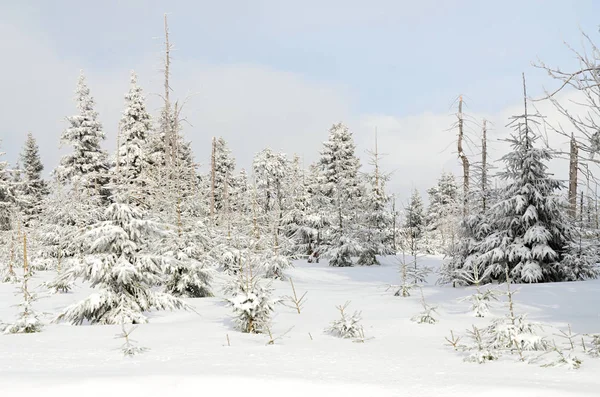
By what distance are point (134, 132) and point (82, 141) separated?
352cm

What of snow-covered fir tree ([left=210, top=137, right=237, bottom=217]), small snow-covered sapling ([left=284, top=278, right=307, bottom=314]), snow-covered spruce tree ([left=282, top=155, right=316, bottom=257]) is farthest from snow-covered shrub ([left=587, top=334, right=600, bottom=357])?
snow-covered fir tree ([left=210, top=137, right=237, bottom=217])

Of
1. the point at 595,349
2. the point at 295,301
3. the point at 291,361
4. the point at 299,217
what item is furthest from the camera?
the point at 299,217

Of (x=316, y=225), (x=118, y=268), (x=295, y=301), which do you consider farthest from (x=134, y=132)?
(x=295, y=301)

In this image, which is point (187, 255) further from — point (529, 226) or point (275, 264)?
point (529, 226)

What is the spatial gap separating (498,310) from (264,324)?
18.9 feet

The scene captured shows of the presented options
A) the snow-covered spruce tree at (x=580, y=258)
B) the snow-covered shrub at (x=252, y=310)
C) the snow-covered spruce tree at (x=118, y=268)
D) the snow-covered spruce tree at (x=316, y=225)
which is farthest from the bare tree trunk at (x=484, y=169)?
the snow-covered spruce tree at (x=316, y=225)

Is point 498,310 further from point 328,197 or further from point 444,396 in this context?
point 328,197

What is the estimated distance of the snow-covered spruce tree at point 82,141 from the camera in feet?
95.8

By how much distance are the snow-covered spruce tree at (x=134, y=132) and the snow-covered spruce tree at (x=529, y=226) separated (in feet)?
79.0

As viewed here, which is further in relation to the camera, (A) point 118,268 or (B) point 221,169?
(B) point 221,169

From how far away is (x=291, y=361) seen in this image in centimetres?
562

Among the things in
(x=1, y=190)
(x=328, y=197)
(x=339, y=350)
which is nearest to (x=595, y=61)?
(x=339, y=350)

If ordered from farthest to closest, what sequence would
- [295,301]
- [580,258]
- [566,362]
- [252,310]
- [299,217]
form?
[299,217], [580,258], [295,301], [252,310], [566,362]

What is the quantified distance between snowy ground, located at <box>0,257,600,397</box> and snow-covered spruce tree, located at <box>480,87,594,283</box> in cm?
283
